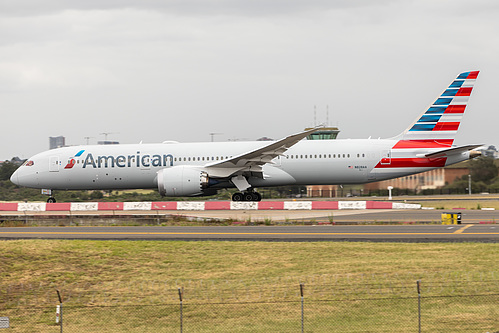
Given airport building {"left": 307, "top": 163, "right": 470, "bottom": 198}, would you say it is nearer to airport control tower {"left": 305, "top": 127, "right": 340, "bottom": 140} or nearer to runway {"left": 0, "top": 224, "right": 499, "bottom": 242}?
airport control tower {"left": 305, "top": 127, "right": 340, "bottom": 140}

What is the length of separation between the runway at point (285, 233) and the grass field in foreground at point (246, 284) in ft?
5.99

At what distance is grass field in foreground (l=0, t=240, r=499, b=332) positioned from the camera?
48.8 feet

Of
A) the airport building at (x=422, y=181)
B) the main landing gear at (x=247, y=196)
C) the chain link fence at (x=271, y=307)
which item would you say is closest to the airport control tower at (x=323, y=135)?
the airport building at (x=422, y=181)

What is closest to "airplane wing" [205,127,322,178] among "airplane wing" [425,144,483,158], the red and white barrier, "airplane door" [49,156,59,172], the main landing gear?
the main landing gear

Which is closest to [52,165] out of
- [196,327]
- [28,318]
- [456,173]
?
[28,318]

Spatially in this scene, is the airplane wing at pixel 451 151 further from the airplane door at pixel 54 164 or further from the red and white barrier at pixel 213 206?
the airplane door at pixel 54 164

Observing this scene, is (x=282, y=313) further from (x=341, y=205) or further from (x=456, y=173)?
(x=456, y=173)

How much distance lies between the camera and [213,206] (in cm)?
3756

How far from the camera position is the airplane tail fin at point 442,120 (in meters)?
39.3

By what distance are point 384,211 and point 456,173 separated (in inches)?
865

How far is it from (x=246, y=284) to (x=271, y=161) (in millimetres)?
→ 20858

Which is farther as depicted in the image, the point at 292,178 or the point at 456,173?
the point at 456,173

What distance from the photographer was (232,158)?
36844mm

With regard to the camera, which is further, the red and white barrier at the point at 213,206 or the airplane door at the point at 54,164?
the airplane door at the point at 54,164
